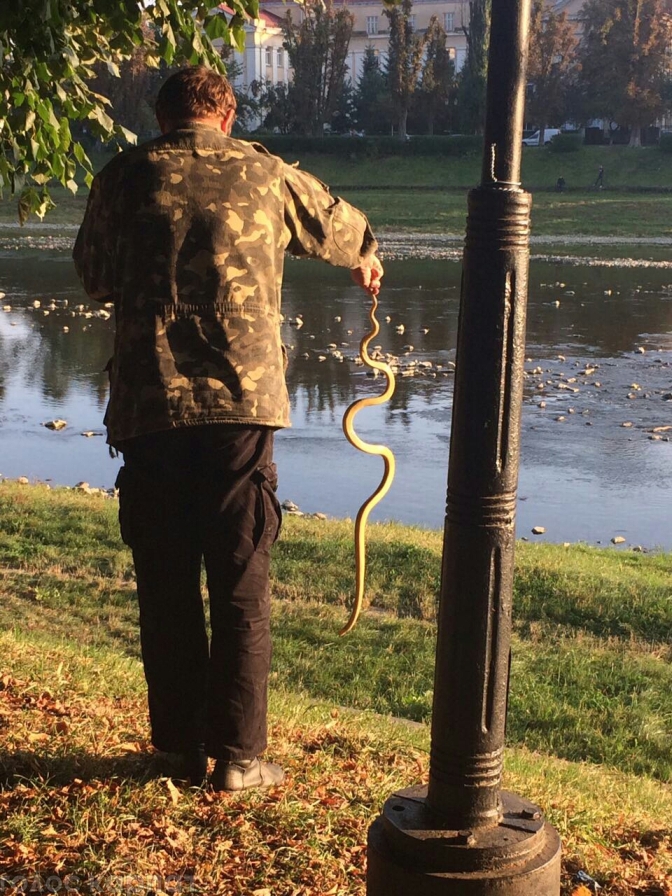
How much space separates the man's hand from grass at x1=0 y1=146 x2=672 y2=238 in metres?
39.6

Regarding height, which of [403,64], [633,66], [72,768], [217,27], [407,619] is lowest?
[407,619]

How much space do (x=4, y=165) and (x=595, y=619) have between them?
3881 millimetres

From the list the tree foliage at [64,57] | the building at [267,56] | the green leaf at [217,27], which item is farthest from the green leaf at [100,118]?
the building at [267,56]

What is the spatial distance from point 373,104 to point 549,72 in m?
9.87

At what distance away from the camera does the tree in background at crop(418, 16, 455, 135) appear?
68.7 m

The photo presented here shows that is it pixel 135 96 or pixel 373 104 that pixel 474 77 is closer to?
pixel 373 104

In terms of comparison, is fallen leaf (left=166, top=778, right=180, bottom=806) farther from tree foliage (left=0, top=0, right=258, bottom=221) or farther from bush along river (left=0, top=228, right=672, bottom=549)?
bush along river (left=0, top=228, right=672, bottom=549)

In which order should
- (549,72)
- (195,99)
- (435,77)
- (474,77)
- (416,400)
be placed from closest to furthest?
(195,99) → (416,400) → (474,77) → (435,77) → (549,72)

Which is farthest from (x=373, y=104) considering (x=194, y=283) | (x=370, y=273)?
(x=194, y=283)

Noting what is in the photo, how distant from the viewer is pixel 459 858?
2779mm

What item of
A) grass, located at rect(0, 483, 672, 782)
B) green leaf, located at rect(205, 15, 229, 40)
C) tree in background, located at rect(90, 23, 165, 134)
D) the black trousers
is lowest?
grass, located at rect(0, 483, 672, 782)

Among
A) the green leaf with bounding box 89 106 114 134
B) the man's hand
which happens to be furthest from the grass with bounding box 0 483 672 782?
the green leaf with bounding box 89 106 114 134

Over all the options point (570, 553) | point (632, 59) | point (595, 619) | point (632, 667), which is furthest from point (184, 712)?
point (632, 59)

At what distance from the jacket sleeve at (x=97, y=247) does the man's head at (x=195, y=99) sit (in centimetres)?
27
